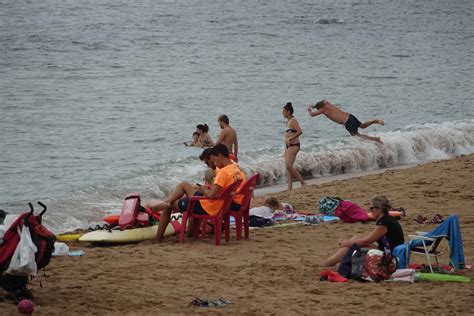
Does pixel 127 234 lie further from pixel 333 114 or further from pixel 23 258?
pixel 333 114

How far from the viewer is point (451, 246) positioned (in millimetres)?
8281

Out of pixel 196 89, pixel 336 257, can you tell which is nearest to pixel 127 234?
pixel 336 257

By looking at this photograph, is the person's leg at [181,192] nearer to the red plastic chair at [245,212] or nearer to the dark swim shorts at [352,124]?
the red plastic chair at [245,212]

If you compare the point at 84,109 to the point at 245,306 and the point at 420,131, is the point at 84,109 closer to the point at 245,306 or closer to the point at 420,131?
the point at 420,131

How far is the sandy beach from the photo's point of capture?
721cm

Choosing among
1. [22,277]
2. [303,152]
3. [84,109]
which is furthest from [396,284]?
[84,109]

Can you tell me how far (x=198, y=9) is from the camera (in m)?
55.7

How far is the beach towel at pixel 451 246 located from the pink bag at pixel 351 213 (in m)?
2.92

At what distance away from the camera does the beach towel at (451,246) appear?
8.23m

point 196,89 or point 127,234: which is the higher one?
point 196,89

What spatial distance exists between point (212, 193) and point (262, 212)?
71.9 inches

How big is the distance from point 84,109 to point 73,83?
5.47m

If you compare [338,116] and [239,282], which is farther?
[338,116]

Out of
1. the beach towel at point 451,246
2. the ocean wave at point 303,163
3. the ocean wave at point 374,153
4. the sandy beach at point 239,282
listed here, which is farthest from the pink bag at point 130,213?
the ocean wave at point 374,153
